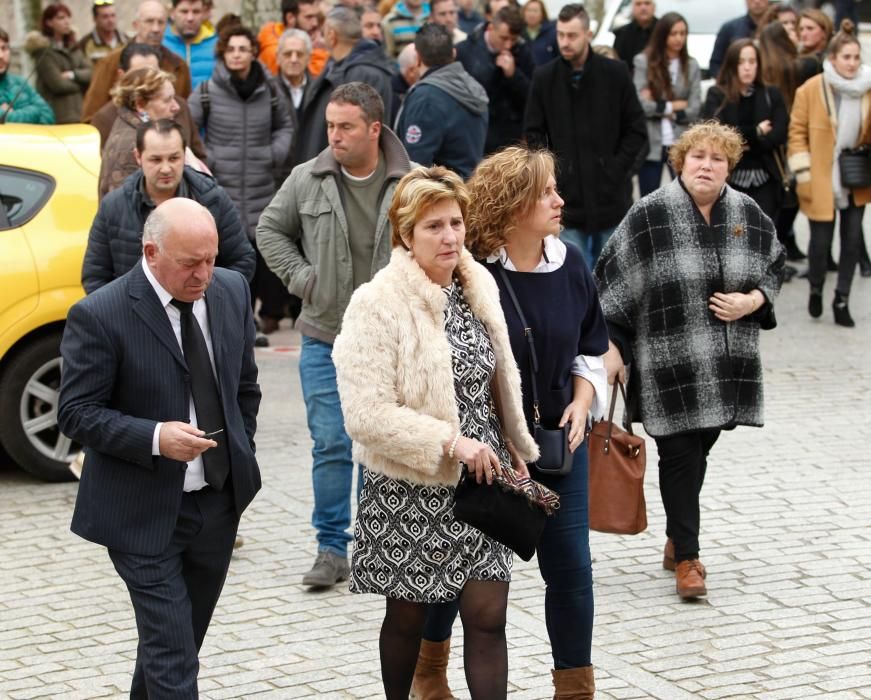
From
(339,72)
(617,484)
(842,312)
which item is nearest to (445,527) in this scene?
(617,484)

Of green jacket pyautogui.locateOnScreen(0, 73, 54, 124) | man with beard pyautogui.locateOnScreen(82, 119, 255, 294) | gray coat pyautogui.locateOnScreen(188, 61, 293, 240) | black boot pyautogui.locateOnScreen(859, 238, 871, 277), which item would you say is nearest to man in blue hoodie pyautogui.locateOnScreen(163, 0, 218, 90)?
green jacket pyautogui.locateOnScreen(0, 73, 54, 124)

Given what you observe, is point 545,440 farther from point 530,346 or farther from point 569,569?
point 569,569

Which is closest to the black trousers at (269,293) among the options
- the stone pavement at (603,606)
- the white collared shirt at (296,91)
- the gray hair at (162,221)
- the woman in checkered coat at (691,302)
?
the white collared shirt at (296,91)

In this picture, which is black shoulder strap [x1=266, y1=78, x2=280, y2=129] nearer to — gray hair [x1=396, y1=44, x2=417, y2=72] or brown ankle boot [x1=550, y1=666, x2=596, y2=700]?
gray hair [x1=396, y1=44, x2=417, y2=72]

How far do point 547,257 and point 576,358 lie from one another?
0.35 m

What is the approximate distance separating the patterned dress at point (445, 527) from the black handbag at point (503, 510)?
0.11m

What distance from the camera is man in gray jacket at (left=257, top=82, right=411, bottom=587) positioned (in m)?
6.65

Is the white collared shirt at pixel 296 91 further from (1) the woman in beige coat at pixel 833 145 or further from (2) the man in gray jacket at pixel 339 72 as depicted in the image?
(1) the woman in beige coat at pixel 833 145

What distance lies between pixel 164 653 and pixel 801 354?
7987 millimetres

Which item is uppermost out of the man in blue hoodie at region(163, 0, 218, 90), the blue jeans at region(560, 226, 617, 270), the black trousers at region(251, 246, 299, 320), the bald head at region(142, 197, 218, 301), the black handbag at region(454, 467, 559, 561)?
the man in blue hoodie at region(163, 0, 218, 90)

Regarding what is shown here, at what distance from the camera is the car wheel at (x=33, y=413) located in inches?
331

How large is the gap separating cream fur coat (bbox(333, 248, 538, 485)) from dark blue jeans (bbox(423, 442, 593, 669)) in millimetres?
587

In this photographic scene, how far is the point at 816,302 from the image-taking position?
1267cm

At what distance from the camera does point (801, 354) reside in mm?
11656
